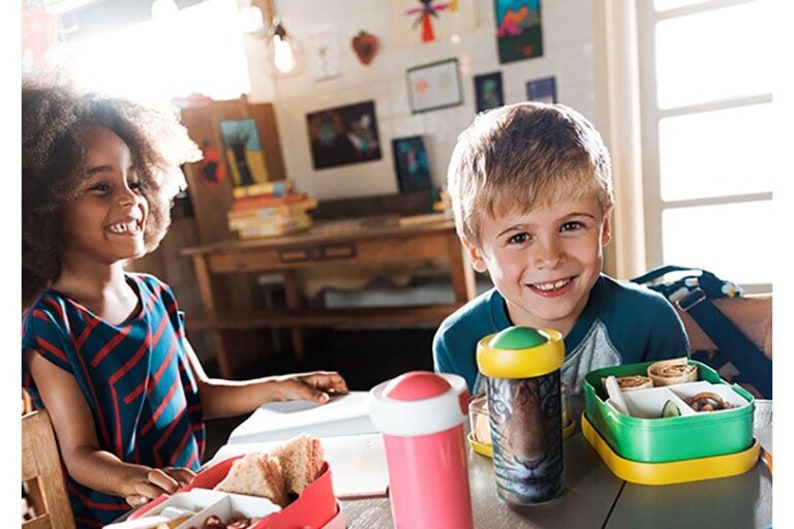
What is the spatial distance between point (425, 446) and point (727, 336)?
2.98 ft

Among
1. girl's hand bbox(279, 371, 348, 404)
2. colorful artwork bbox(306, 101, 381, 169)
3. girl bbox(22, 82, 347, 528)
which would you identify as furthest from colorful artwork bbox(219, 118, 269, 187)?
girl's hand bbox(279, 371, 348, 404)

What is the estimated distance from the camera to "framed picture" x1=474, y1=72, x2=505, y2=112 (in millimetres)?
2764

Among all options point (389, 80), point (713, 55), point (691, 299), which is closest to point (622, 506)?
point (691, 299)

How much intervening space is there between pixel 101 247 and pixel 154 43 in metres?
1.47

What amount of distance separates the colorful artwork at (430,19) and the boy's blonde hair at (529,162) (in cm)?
205

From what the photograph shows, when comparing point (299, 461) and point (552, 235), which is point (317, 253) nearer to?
point (552, 235)

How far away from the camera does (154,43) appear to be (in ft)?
7.14

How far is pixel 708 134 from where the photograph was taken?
2.50 meters

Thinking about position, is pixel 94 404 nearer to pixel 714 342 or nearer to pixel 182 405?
pixel 182 405

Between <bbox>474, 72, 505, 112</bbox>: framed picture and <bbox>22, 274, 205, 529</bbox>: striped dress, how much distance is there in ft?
6.68

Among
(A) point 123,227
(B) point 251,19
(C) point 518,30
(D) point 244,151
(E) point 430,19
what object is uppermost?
(B) point 251,19

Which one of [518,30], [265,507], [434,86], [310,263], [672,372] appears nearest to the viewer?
[265,507]

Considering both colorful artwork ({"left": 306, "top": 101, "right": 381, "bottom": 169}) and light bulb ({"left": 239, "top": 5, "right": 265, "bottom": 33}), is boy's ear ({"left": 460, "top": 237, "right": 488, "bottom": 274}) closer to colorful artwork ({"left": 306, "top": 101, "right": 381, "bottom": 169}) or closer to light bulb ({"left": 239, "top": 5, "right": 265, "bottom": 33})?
colorful artwork ({"left": 306, "top": 101, "right": 381, "bottom": 169})
